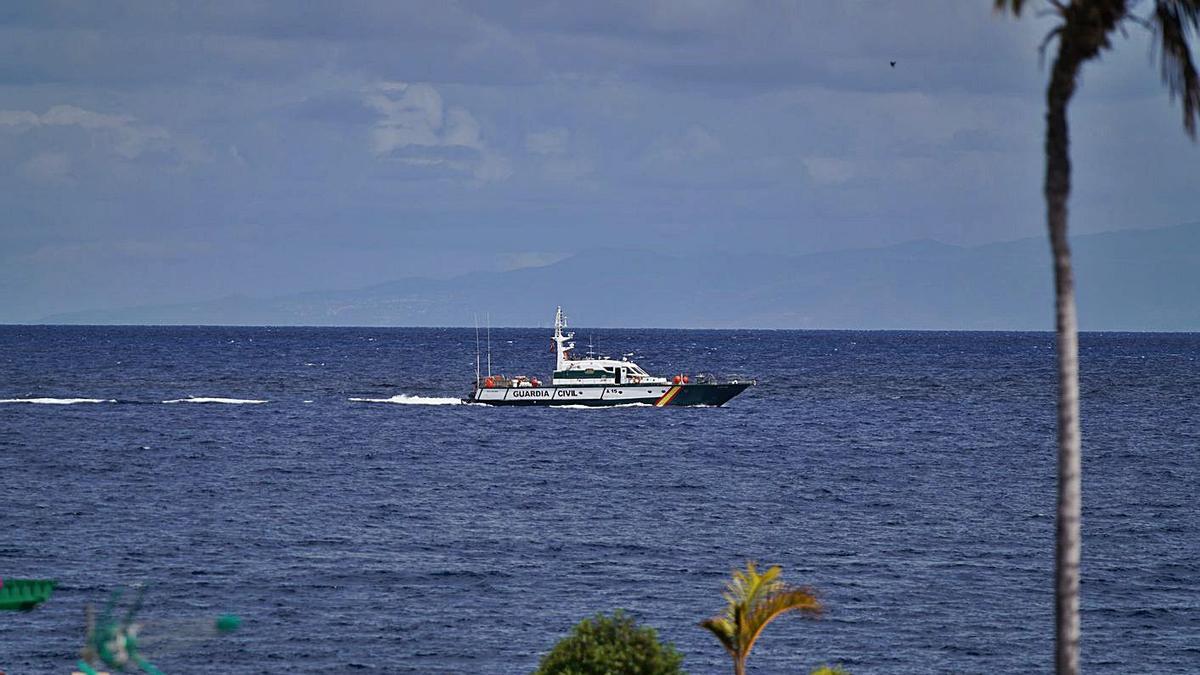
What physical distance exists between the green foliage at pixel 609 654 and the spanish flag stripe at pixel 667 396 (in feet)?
312

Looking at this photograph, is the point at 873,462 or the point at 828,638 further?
the point at 873,462

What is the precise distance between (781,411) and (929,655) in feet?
288

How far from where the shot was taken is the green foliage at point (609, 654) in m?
22.7

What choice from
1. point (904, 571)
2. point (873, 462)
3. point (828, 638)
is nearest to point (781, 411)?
point (873, 462)

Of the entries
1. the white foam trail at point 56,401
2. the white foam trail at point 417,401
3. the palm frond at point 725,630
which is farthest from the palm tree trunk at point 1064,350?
the white foam trail at point 56,401

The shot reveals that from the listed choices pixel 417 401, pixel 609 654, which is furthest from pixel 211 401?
pixel 609 654

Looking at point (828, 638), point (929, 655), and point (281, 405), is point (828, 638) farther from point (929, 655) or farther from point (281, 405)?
point (281, 405)

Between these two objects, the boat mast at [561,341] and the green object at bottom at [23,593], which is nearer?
the green object at bottom at [23,593]

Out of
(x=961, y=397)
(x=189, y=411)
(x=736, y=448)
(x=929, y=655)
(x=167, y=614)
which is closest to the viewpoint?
(x=929, y=655)

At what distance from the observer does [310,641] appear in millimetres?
39312

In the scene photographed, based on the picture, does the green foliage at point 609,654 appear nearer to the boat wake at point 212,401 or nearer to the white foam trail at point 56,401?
the white foam trail at point 56,401

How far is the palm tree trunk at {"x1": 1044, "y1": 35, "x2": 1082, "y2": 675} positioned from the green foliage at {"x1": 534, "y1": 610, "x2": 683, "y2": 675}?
8.70 meters

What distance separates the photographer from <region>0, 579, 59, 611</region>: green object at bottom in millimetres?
→ 23984

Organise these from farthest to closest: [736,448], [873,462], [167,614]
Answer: [736,448] → [873,462] → [167,614]
